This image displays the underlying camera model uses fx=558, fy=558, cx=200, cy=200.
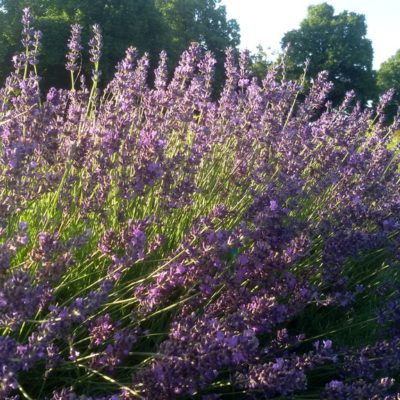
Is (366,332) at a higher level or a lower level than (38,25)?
lower

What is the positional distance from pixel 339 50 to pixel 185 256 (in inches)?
1350

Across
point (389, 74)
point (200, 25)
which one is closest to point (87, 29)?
point (200, 25)

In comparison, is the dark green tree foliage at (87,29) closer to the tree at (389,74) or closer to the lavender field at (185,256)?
the lavender field at (185,256)

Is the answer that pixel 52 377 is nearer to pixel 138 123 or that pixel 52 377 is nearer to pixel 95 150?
pixel 95 150

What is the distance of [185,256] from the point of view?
Answer: 6.37 feet

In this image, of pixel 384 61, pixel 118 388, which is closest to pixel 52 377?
pixel 118 388

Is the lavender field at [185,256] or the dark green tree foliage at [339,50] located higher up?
the dark green tree foliage at [339,50]

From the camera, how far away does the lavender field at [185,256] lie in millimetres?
1575

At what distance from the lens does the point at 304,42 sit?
34812 millimetres

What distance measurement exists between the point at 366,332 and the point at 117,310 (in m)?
1.34

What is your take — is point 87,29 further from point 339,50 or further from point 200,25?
point 339,50

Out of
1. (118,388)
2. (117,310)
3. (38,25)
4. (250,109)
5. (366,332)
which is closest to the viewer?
(118,388)

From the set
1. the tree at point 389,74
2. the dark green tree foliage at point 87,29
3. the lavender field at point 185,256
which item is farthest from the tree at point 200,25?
the lavender field at point 185,256

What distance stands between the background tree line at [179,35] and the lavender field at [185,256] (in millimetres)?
7154
